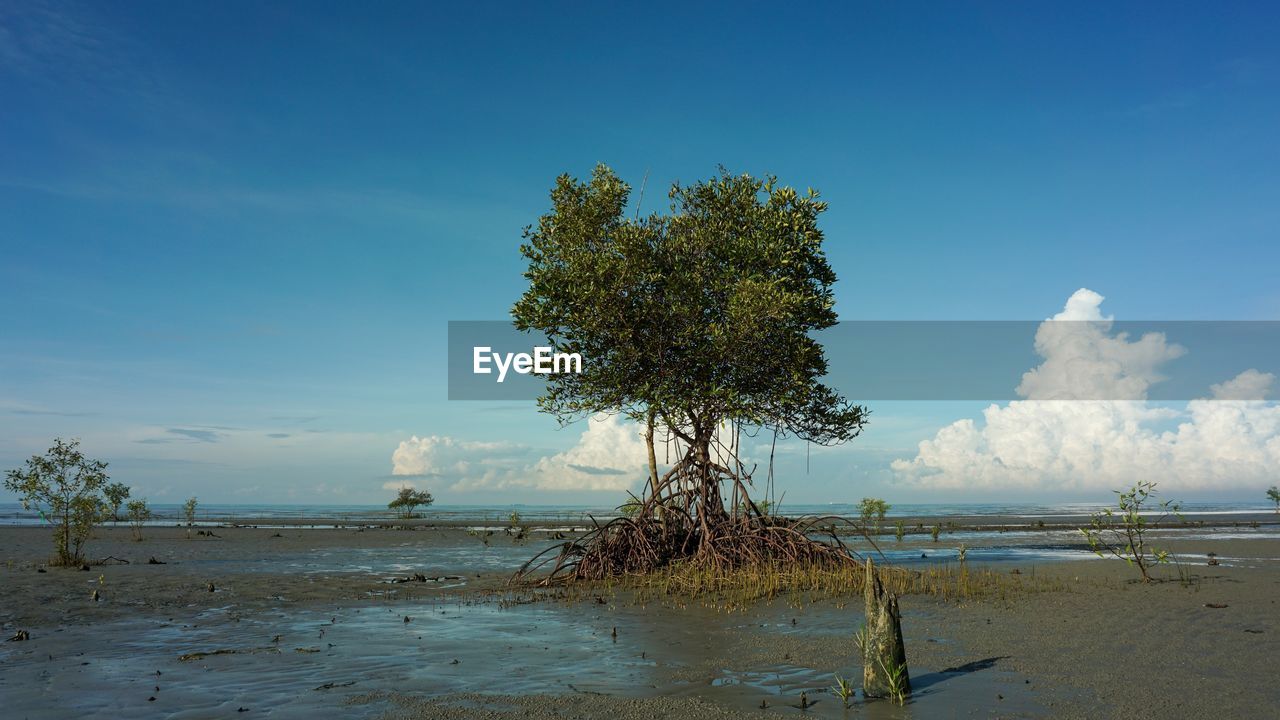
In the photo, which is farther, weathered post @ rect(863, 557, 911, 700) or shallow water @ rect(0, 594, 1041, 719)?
shallow water @ rect(0, 594, 1041, 719)

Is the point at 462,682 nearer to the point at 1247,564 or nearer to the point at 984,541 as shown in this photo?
the point at 1247,564

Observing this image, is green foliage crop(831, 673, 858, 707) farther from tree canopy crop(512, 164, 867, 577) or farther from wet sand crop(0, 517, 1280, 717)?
tree canopy crop(512, 164, 867, 577)

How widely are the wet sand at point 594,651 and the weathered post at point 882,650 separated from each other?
0.78 ft

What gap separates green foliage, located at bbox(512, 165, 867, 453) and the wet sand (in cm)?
586

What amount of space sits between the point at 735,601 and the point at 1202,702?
9628mm

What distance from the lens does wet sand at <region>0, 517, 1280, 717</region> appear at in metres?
9.44

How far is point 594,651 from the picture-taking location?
1270 centimetres

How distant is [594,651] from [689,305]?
34.5ft

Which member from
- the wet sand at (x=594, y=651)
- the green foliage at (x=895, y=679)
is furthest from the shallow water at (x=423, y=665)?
the green foliage at (x=895, y=679)

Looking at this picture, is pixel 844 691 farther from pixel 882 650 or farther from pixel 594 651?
pixel 594 651

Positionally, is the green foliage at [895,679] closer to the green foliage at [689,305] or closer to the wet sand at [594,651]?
the wet sand at [594,651]

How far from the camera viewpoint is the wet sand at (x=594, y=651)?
944cm

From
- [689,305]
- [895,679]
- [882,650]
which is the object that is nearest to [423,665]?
[882,650]

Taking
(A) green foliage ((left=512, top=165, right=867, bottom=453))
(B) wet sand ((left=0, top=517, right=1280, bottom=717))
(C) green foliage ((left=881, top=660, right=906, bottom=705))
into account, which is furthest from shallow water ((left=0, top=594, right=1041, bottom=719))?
(A) green foliage ((left=512, top=165, right=867, bottom=453))
